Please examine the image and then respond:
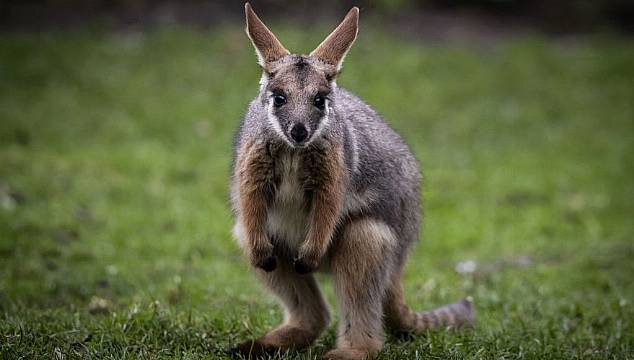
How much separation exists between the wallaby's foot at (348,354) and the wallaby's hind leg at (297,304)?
0.33m

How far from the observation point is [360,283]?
204 inches

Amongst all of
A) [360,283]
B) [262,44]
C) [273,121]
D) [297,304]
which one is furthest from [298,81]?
[297,304]

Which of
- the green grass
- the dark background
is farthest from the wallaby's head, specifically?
the dark background

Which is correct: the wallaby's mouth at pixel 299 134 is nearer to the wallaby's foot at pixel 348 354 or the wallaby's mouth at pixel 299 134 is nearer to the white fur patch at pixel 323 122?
the white fur patch at pixel 323 122

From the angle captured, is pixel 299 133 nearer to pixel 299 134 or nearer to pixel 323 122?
pixel 299 134

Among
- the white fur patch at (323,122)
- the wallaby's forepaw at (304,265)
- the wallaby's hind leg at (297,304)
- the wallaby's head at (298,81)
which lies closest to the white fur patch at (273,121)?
the wallaby's head at (298,81)

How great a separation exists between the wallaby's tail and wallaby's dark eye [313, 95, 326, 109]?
1.46 meters

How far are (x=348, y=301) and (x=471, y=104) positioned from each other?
428 inches

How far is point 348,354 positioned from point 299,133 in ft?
4.52

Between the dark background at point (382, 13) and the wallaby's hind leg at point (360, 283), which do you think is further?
the dark background at point (382, 13)

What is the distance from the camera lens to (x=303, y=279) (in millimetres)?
5617

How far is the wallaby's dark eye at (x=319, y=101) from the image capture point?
4.84 meters

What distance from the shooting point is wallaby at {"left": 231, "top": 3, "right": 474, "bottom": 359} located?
491 cm

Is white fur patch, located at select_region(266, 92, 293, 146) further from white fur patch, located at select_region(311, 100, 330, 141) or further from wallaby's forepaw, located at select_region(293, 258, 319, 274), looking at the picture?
wallaby's forepaw, located at select_region(293, 258, 319, 274)
